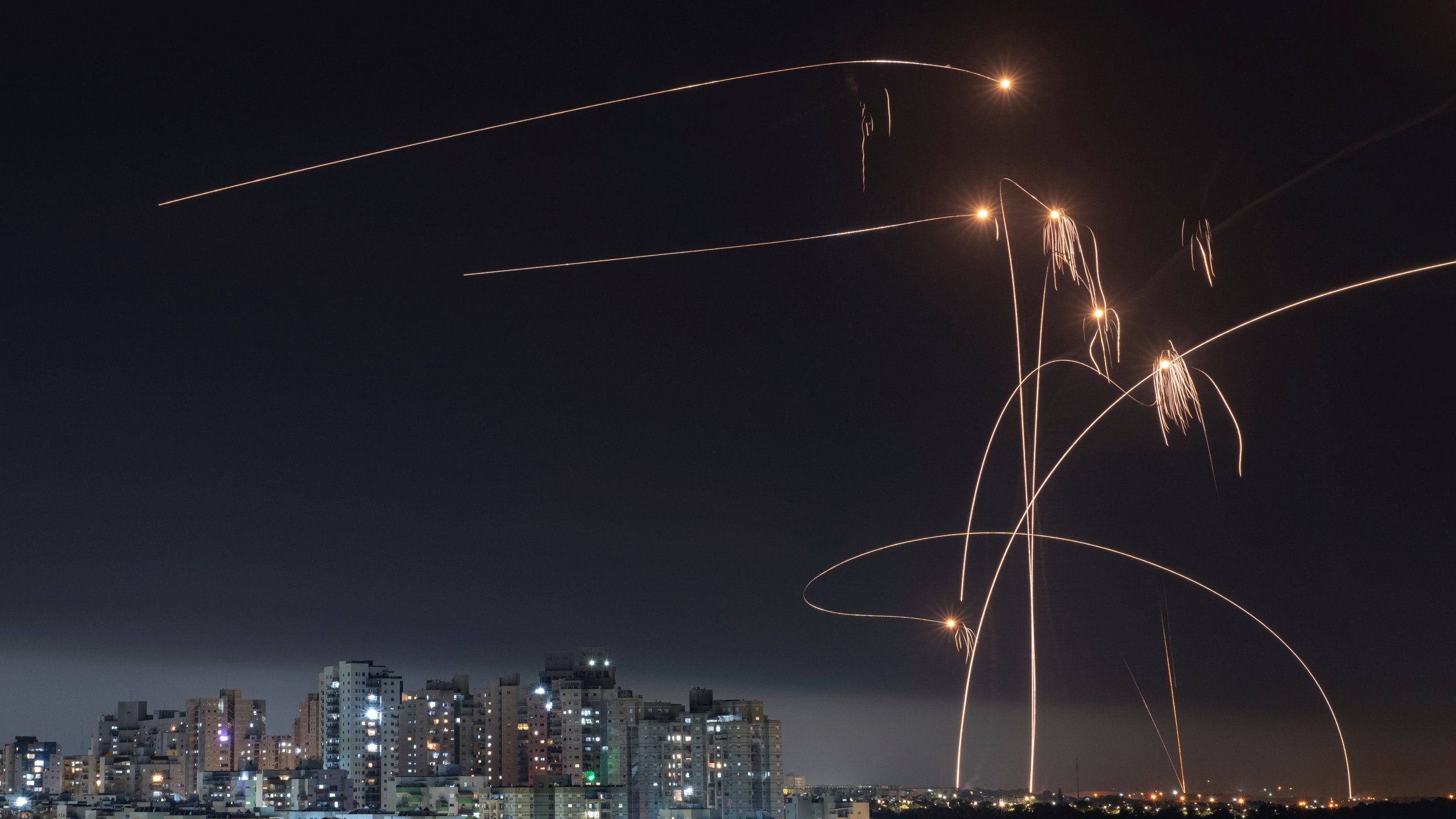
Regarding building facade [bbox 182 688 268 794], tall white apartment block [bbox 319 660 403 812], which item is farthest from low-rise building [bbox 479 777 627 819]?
building facade [bbox 182 688 268 794]

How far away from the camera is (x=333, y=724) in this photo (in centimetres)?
6469

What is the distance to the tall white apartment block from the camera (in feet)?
206

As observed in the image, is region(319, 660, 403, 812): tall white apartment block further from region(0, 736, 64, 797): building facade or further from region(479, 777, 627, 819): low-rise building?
region(0, 736, 64, 797): building facade

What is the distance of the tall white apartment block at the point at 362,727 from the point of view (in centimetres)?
6281

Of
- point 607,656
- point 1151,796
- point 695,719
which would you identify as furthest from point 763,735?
point 1151,796

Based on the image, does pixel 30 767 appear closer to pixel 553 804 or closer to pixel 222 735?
pixel 222 735

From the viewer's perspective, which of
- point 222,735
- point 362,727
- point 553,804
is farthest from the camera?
point 222,735

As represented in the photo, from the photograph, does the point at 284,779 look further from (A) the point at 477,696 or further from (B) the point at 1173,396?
(B) the point at 1173,396

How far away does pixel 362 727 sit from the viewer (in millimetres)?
63844

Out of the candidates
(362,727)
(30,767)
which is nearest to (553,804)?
(362,727)

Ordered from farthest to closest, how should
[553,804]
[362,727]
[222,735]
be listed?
[222,735]
[362,727]
[553,804]

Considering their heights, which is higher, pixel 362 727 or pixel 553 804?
pixel 362 727

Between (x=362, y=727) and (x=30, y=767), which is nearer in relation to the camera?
(x=362, y=727)

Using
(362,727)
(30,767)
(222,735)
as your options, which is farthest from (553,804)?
(30,767)
